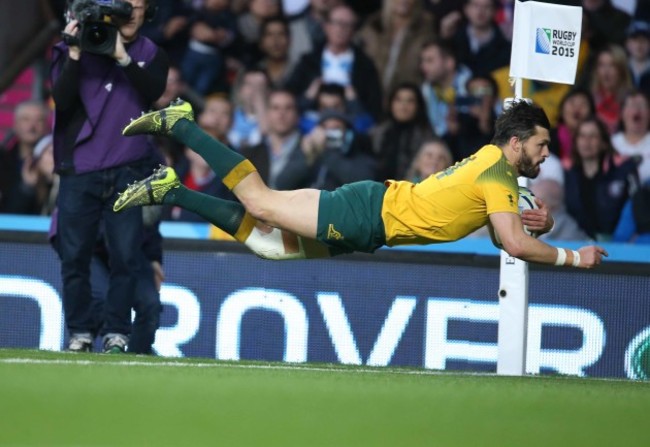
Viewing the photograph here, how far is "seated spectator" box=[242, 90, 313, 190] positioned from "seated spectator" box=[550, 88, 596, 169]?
2219 mm

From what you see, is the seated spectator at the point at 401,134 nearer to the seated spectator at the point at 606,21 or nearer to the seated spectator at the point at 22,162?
the seated spectator at the point at 606,21

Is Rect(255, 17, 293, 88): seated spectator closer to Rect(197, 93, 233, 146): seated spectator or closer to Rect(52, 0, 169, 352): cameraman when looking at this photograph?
Rect(197, 93, 233, 146): seated spectator

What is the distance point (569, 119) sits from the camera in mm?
11906

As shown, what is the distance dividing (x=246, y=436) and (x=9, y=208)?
7273mm

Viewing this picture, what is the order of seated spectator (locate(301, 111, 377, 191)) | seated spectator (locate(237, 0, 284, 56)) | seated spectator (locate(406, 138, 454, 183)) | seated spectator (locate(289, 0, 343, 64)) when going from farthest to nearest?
seated spectator (locate(237, 0, 284, 56))
seated spectator (locate(289, 0, 343, 64))
seated spectator (locate(301, 111, 377, 191))
seated spectator (locate(406, 138, 454, 183))

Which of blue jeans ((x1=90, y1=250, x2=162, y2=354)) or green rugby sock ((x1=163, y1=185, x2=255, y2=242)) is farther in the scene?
blue jeans ((x1=90, y1=250, x2=162, y2=354))

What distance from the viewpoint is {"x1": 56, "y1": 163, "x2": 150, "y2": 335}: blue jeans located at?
8.34m

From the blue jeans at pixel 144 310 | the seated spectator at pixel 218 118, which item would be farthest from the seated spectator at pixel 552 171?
the blue jeans at pixel 144 310

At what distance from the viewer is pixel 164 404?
595cm

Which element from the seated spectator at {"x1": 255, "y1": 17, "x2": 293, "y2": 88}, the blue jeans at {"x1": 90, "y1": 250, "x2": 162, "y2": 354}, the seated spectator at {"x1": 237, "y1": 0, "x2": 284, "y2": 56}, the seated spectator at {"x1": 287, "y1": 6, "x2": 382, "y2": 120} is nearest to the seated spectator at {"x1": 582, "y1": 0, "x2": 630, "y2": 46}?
the seated spectator at {"x1": 287, "y1": 6, "x2": 382, "y2": 120}

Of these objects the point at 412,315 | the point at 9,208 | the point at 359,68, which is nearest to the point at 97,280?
the point at 412,315

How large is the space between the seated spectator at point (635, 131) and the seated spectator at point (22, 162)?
5.19m

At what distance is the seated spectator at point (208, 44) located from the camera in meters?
12.9

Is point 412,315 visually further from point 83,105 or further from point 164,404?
point 164,404
